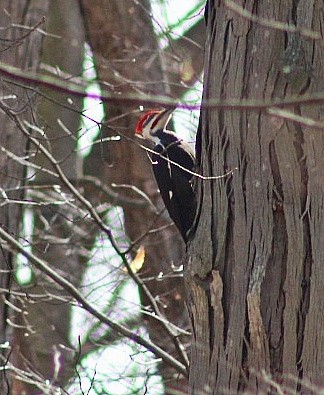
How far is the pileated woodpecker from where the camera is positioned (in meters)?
4.38

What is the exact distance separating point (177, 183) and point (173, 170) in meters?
0.11

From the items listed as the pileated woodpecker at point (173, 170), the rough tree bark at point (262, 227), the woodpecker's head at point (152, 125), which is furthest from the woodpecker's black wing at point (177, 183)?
the rough tree bark at point (262, 227)

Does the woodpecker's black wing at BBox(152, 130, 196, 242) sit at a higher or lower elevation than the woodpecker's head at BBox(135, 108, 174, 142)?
lower

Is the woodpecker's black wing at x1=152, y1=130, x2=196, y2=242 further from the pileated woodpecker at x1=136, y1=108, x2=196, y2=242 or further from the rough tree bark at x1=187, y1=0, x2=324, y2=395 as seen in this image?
the rough tree bark at x1=187, y1=0, x2=324, y2=395

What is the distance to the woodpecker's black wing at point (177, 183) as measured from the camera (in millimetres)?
4344

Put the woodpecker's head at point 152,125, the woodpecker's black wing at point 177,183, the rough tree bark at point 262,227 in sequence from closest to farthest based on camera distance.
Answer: the rough tree bark at point 262,227, the woodpecker's black wing at point 177,183, the woodpecker's head at point 152,125

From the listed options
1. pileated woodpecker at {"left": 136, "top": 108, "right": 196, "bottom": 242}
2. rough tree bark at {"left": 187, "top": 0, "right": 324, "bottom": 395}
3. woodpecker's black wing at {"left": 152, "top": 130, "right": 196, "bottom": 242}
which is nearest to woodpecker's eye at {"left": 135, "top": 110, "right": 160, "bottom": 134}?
pileated woodpecker at {"left": 136, "top": 108, "right": 196, "bottom": 242}

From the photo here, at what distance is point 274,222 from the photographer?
377 cm

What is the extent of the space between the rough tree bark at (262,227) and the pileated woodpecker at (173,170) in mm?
268

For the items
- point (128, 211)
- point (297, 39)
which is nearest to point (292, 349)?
point (297, 39)

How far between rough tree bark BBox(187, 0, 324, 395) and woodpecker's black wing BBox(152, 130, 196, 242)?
0.30 meters

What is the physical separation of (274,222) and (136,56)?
3472 millimetres

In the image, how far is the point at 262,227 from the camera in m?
3.78

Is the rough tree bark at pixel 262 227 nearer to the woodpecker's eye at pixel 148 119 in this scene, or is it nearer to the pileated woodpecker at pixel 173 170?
the pileated woodpecker at pixel 173 170
